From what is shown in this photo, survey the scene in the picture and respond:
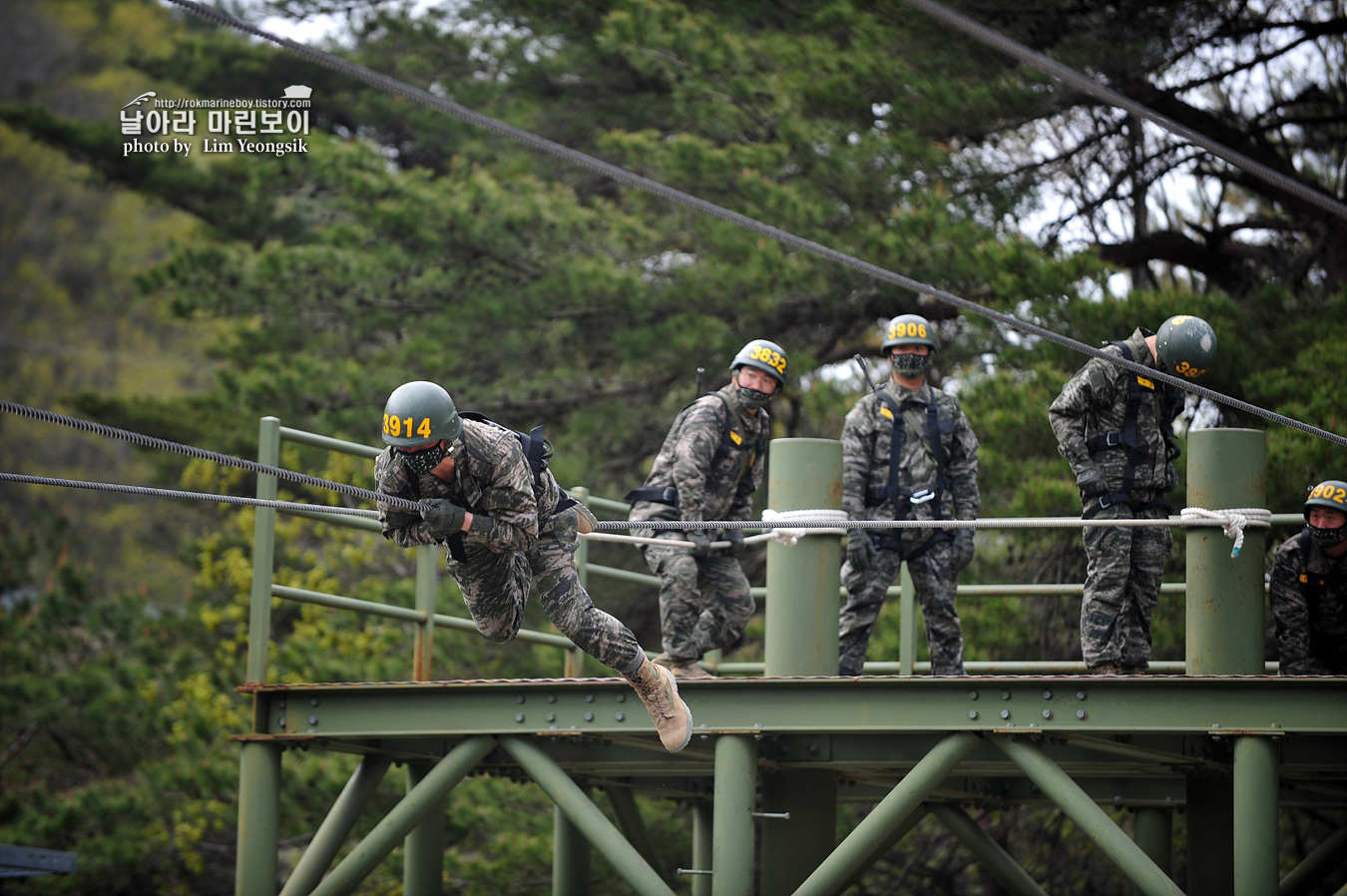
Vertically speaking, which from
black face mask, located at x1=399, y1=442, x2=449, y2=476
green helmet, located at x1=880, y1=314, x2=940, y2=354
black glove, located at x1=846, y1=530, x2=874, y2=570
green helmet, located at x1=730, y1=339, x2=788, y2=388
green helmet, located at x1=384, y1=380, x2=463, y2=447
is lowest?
black glove, located at x1=846, y1=530, x2=874, y2=570

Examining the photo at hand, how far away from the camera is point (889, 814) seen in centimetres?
801

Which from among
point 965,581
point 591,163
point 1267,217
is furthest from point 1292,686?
point 1267,217

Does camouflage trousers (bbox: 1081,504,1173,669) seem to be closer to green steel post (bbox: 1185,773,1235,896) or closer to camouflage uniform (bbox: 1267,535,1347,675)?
camouflage uniform (bbox: 1267,535,1347,675)

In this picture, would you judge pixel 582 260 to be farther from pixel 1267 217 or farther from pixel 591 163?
pixel 591 163

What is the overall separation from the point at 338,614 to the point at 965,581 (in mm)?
9056

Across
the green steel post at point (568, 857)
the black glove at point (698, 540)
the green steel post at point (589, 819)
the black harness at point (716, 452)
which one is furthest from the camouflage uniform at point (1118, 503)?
the green steel post at point (568, 857)

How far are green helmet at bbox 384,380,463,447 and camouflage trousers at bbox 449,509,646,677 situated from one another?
0.84 metres

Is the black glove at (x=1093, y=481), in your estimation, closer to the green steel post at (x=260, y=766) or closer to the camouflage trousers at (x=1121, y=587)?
the camouflage trousers at (x=1121, y=587)

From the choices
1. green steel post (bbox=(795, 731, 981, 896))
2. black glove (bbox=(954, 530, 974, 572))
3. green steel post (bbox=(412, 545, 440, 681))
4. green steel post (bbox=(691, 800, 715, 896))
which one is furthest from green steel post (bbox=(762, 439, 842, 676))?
green steel post (bbox=(691, 800, 715, 896))

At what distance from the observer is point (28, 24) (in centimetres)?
4072

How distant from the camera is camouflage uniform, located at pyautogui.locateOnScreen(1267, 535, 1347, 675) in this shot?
9.09 m

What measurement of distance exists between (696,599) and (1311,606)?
11.4 feet

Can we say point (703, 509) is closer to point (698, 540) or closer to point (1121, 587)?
point (698, 540)

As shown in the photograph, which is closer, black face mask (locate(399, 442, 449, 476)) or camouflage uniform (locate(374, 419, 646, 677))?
black face mask (locate(399, 442, 449, 476))
